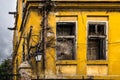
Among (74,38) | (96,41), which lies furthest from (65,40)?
(96,41)

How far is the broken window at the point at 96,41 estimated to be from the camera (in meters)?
34.4

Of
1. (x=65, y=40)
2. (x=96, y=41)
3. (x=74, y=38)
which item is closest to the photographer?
(x=74, y=38)

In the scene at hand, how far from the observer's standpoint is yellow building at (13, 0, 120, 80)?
3362 centimetres

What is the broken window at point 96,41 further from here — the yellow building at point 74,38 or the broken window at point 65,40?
the broken window at point 65,40

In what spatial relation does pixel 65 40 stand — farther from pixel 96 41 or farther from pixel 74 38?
pixel 96 41

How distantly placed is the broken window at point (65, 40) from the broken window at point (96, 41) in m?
0.84

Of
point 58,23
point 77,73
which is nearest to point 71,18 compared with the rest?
point 58,23

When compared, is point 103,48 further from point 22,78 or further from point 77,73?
point 22,78

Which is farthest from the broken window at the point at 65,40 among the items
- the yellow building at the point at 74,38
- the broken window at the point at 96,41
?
the broken window at the point at 96,41

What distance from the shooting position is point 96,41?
34.8m

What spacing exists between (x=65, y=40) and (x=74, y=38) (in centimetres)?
52

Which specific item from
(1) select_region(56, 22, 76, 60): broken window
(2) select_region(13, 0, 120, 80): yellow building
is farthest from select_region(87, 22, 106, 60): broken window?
(1) select_region(56, 22, 76, 60): broken window

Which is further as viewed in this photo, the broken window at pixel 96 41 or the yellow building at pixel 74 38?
the broken window at pixel 96 41

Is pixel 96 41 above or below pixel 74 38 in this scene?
below
